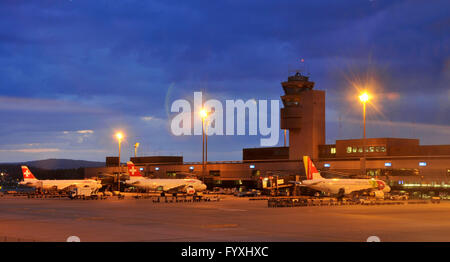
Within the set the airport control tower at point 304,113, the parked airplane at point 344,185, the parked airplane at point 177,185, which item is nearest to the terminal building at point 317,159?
the airport control tower at point 304,113

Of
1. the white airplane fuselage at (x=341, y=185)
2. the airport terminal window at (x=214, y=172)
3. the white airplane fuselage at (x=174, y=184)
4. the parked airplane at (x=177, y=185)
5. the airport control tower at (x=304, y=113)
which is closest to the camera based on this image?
the white airplane fuselage at (x=341, y=185)

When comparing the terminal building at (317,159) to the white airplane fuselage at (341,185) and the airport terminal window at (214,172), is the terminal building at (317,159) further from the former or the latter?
the white airplane fuselage at (341,185)

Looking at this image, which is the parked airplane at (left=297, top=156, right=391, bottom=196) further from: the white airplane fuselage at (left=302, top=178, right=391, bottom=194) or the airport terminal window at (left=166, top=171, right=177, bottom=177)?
the airport terminal window at (left=166, top=171, right=177, bottom=177)

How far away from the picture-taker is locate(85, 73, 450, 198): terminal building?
11150cm

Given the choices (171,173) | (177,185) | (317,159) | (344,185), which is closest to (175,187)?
(177,185)

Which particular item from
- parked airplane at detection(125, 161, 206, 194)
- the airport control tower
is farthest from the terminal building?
parked airplane at detection(125, 161, 206, 194)

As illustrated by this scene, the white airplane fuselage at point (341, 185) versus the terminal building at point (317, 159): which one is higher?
the terminal building at point (317, 159)

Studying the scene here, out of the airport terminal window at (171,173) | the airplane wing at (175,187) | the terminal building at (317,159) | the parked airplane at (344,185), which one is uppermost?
the terminal building at (317,159)

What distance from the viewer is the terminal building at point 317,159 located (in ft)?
366

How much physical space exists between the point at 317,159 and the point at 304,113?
17914 millimetres

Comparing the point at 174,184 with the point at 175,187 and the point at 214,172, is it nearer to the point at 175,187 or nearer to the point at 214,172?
the point at 175,187

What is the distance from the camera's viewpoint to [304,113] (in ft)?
482
